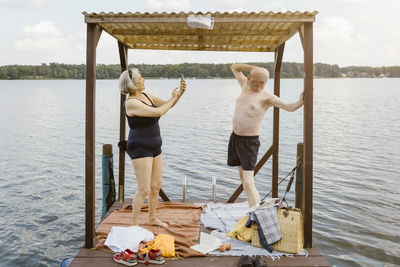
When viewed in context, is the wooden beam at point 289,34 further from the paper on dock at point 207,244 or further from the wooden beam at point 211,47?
the paper on dock at point 207,244

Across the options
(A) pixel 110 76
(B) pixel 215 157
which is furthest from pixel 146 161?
(A) pixel 110 76

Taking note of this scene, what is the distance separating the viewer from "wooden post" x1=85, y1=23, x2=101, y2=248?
494 cm

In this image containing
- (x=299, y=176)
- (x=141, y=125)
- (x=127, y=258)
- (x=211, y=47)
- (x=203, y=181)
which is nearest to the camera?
(x=127, y=258)

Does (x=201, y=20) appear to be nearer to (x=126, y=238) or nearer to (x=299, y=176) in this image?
(x=126, y=238)

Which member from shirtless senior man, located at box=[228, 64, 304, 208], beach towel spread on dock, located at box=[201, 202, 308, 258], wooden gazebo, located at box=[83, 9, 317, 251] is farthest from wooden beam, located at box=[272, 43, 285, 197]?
shirtless senior man, located at box=[228, 64, 304, 208]

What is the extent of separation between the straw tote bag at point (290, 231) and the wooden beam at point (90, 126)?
2.37m

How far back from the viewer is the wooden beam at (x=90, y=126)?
16.2 feet

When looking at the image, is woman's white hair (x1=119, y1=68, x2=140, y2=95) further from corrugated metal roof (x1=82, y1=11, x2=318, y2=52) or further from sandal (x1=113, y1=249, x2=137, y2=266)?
sandal (x1=113, y1=249, x2=137, y2=266)

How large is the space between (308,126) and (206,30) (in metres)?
2.13

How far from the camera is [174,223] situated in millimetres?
5801

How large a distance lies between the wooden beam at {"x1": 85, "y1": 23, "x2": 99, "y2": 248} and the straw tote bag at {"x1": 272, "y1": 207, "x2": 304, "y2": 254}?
2368mm

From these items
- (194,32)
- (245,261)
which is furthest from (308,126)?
(194,32)

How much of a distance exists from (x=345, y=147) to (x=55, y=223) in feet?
45.9

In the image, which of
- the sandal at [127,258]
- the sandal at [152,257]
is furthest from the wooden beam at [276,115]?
the sandal at [127,258]
